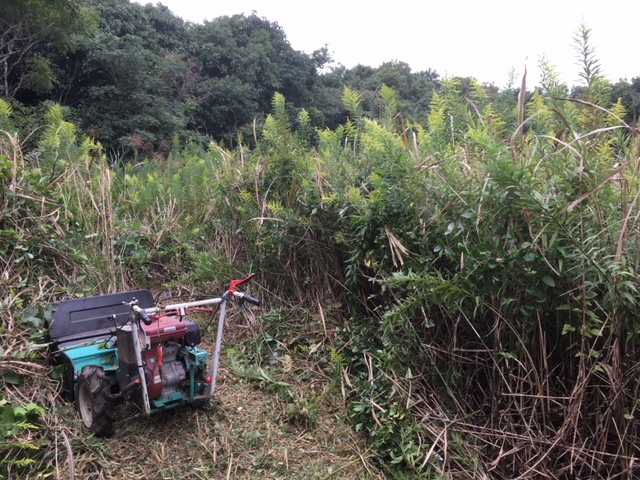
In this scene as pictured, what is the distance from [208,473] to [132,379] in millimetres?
608

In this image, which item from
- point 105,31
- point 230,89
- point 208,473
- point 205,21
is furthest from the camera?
point 205,21

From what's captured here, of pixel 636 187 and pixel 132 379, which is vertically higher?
pixel 636 187

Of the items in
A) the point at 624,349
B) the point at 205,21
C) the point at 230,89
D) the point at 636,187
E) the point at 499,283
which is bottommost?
the point at 624,349

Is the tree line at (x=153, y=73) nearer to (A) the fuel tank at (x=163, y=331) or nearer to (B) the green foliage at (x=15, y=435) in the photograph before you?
(A) the fuel tank at (x=163, y=331)

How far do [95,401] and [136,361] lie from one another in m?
0.32

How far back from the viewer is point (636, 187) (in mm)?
1952

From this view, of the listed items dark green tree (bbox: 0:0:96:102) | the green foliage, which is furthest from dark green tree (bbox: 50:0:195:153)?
the green foliage

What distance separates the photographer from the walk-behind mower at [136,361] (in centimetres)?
235

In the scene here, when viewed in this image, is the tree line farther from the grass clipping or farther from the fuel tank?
the fuel tank

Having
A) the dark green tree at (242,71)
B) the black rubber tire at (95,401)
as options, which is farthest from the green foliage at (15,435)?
the dark green tree at (242,71)

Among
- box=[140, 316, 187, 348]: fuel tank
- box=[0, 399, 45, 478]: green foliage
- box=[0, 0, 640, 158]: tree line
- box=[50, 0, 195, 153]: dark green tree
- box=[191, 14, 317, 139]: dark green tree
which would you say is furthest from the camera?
box=[191, 14, 317, 139]: dark green tree

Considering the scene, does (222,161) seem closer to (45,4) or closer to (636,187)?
(636,187)

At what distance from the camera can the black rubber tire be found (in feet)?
7.71

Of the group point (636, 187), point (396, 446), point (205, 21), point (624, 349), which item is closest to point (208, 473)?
point (396, 446)
